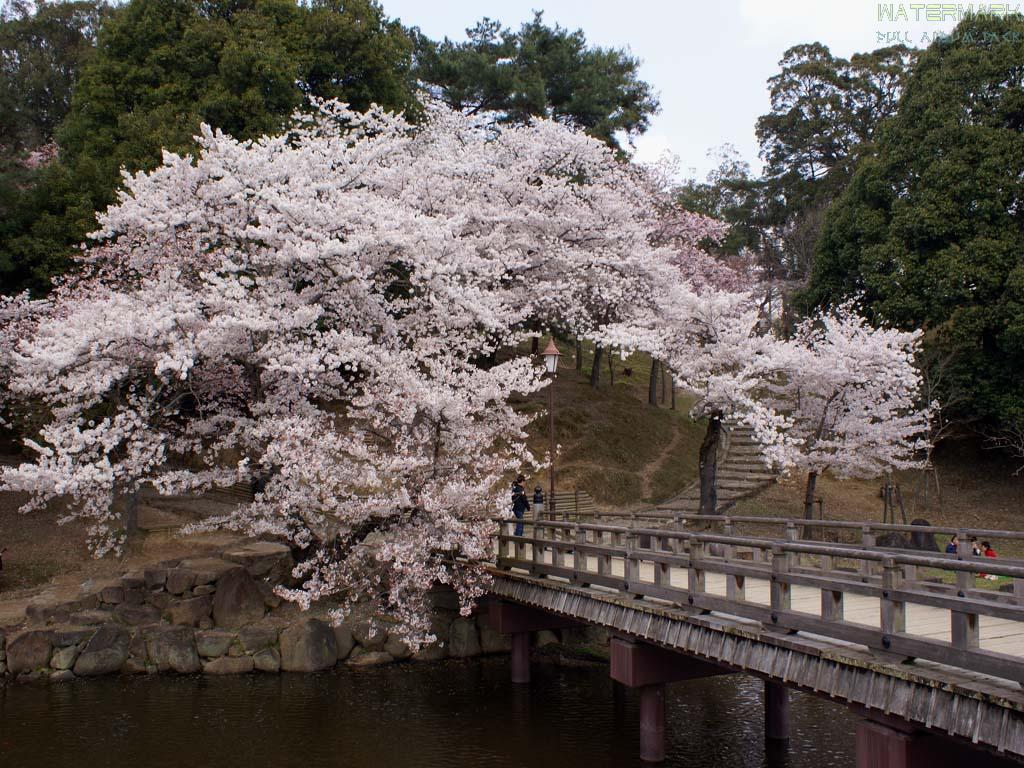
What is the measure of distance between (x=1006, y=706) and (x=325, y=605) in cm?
1541

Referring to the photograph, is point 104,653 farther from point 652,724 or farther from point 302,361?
point 652,724

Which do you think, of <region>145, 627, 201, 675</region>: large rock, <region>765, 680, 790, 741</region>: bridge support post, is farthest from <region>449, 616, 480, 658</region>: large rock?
<region>765, 680, 790, 741</region>: bridge support post

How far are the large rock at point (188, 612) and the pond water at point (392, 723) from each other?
143cm

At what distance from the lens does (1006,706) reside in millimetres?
7547

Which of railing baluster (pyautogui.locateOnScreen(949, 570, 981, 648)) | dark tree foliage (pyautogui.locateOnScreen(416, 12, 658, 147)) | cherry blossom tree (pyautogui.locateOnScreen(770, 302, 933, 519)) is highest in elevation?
dark tree foliage (pyautogui.locateOnScreen(416, 12, 658, 147))

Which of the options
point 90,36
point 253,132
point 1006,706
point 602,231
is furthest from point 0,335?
point 90,36

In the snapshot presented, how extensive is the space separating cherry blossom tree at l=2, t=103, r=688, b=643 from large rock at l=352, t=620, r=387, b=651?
2.18ft

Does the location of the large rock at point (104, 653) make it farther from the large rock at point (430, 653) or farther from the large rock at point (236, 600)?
the large rock at point (430, 653)

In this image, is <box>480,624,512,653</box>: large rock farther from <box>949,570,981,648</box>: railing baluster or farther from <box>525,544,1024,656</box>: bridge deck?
<box>949,570,981,648</box>: railing baluster

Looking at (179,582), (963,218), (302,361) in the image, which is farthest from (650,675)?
(963,218)

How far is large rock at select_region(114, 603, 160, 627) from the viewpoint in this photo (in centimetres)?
1891

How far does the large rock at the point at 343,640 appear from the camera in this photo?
19.0 meters

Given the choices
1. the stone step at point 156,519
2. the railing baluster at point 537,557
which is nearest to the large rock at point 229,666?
the stone step at point 156,519

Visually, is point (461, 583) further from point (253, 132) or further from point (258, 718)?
point (253, 132)
